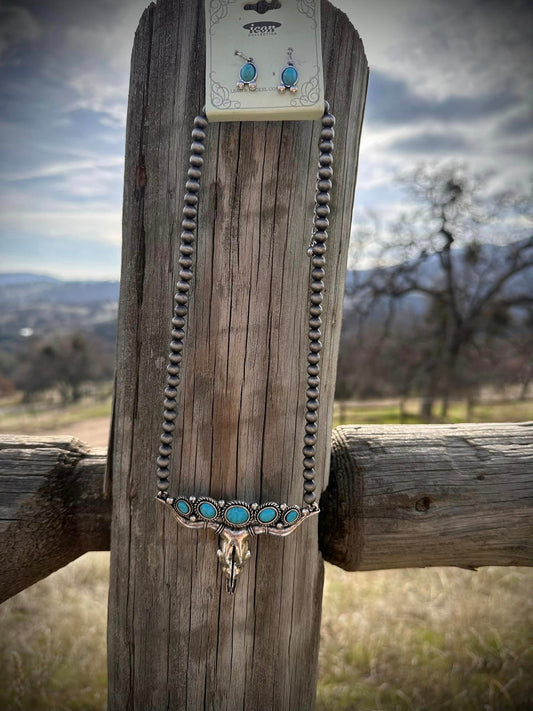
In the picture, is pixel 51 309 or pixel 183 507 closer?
pixel 183 507

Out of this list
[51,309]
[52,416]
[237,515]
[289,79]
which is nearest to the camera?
[289,79]

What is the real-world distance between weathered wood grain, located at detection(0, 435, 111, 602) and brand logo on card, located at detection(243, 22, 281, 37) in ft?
4.16

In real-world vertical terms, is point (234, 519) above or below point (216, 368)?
below

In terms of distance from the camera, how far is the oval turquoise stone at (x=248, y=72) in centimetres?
109

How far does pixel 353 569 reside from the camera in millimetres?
1535

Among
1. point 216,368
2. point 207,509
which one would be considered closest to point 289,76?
point 216,368

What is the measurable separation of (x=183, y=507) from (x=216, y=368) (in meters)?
0.34

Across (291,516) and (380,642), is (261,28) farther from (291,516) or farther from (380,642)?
(380,642)

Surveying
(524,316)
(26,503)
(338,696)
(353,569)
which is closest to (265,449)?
(353,569)

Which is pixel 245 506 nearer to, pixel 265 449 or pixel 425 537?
pixel 265 449

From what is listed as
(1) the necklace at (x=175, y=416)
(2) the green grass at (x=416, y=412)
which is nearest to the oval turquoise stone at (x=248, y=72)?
(1) the necklace at (x=175, y=416)

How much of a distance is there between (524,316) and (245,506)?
41.4ft

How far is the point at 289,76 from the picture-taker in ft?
3.57

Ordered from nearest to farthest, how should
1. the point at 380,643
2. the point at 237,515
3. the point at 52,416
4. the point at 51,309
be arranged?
the point at 237,515 → the point at 380,643 → the point at 52,416 → the point at 51,309
